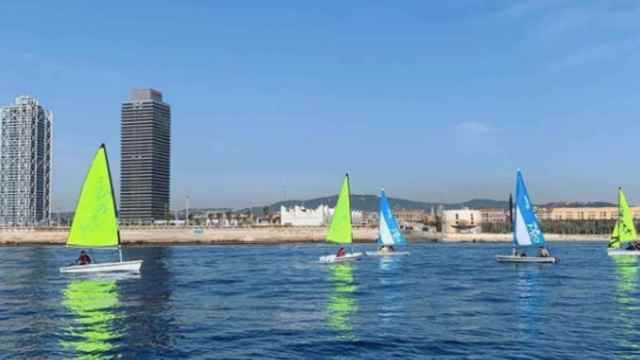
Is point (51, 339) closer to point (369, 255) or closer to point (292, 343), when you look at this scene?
point (292, 343)

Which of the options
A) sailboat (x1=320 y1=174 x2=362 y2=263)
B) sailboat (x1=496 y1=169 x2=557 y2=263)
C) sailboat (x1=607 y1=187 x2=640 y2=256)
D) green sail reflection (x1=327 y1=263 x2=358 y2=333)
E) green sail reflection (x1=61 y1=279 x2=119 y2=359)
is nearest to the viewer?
green sail reflection (x1=61 y1=279 x2=119 y2=359)

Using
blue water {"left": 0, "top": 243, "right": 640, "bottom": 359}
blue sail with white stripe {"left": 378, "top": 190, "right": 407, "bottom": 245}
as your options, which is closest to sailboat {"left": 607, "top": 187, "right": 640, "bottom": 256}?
blue sail with white stripe {"left": 378, "top": 190, "right": 407, "bottom": 245}

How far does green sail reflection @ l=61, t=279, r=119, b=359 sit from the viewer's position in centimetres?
2797

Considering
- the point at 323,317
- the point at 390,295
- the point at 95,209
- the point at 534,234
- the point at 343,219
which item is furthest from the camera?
the point at 343,219

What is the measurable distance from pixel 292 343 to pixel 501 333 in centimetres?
917

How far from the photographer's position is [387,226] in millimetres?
103188

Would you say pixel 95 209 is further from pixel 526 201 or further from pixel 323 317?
pixel 526 201

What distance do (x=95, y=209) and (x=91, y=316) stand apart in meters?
27.1

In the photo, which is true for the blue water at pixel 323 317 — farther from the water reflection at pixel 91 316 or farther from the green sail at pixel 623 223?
the green sail at pixel 623 223

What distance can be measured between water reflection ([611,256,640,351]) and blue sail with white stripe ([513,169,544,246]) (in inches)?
559

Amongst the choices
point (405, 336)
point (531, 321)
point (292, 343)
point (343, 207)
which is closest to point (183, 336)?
point (292, 343)

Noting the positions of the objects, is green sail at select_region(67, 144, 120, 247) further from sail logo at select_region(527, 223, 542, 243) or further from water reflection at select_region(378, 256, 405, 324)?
sail logo at select_region(527, 223, 542, 243)

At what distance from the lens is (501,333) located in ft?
102

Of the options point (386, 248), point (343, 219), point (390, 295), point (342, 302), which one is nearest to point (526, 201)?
point (343, 219)
